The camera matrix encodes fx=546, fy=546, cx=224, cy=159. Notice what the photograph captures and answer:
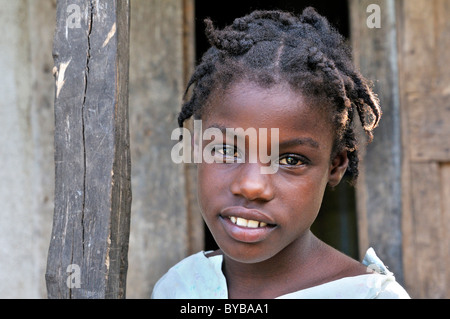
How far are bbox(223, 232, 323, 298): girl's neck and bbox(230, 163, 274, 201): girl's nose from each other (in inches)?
13.7

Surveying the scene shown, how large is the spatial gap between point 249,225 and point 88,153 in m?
0.50

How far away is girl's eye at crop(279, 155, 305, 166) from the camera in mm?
1588

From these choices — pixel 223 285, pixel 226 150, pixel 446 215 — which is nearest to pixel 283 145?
pixel 226 150

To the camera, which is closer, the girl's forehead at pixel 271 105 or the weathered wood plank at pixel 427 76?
the girl's forehead at pixel 271 105

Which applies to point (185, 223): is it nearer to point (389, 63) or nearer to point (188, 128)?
point (188, 128)

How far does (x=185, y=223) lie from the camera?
304 centimetres

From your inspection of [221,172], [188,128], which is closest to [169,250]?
[188,128]

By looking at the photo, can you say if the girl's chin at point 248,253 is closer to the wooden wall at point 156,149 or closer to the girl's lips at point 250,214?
the girl's lips at point 250,214

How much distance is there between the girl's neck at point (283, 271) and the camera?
1.79 meters

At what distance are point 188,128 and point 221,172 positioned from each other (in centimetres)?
133

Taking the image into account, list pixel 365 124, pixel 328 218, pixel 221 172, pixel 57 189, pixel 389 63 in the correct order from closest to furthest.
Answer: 1. pixel 57 189
2. pixel 221 172
3. pixel 365 124
4. pixel 389 63
5. pixel 328 218

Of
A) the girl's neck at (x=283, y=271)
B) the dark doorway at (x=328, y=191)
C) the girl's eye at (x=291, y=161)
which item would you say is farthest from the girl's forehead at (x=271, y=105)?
the dark doorway at (x=328, y=191)
